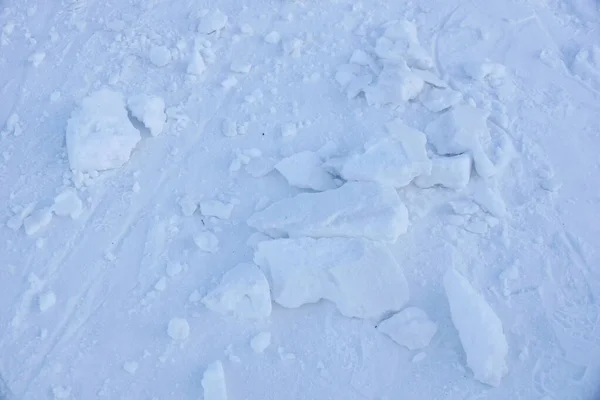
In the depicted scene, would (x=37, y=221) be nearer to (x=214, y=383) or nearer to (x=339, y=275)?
(x=214, y=383)

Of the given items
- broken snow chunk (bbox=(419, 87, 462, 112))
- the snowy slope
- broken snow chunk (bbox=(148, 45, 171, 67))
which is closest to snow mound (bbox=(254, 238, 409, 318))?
the snowy slope

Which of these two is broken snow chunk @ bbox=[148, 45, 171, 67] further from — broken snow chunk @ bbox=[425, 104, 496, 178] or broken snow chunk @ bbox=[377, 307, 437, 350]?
broken snow chunk @ bbox=[377, 307, 437, 350]

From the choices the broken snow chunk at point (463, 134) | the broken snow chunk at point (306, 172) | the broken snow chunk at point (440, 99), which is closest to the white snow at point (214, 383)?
the broken snow chunk at point (306, 172)

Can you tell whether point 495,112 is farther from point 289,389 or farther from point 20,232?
point 20,232

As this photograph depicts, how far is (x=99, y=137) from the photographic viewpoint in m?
2.89

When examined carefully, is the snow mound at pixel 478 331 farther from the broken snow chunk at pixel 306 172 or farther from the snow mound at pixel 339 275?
the broken snow chunk at pixel 306 172

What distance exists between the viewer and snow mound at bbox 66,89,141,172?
287cm

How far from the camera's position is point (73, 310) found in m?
2.56

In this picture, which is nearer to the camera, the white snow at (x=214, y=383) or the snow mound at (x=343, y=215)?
the white snow at (x=214, y=383)

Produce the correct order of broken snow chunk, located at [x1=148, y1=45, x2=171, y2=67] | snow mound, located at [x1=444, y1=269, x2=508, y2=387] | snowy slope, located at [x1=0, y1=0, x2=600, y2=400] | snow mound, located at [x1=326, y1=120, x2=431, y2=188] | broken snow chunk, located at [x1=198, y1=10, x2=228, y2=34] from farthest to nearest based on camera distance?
broken snow chunk, located at [x1=198, y1=10, x2=228, y2=34] < broken snow chunk, located at [x1=148, y1=45, x2=171, y2=67] < snow mound, located at [x1=326, y1=120, x2=431, y2=188] < snowy slope, located at [x1=0, y1=0, x2=600, y2=400] < snow mound, located at [x1=444, y1=269, x2=508, y2=387]

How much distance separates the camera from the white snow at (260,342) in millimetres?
2373

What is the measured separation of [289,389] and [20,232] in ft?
4.87

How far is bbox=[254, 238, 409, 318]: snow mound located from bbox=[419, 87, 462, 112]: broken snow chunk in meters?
0.91

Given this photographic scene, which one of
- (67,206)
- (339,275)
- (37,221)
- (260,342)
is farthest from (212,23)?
(260,342)
